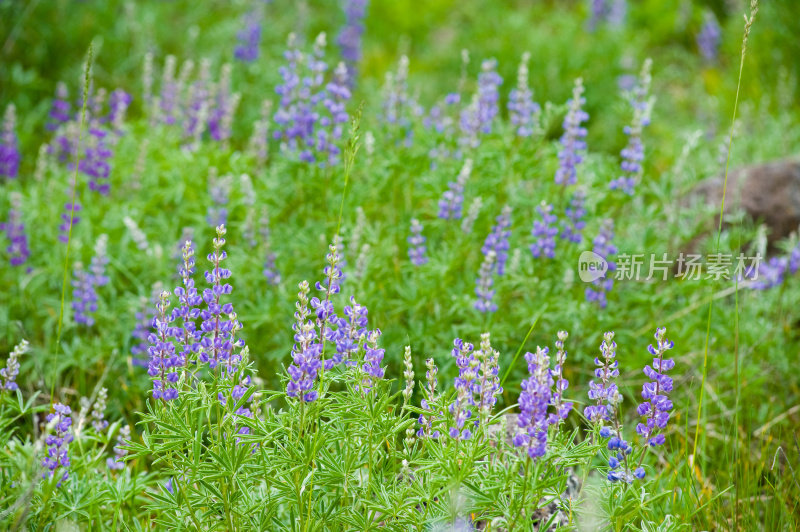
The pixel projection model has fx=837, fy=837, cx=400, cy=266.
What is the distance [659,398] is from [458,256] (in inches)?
66.6

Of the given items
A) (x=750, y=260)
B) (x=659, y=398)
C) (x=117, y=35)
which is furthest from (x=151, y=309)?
Answer: (x=117, y=35)

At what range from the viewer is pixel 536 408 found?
1921 mm

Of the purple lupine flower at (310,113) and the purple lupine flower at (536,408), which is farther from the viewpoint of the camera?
the purple lupine flower at (310,113)

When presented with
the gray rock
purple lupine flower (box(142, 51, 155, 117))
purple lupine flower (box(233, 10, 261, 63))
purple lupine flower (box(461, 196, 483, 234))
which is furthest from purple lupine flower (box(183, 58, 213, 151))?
the gray rock

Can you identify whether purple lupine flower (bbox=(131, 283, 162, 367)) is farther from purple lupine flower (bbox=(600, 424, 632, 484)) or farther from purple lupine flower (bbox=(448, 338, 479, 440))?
purple lupine flower (bbox=(600, 424, 632, 484))

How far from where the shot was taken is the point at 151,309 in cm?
367

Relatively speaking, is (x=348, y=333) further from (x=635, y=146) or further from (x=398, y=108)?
(x=398, y=108)

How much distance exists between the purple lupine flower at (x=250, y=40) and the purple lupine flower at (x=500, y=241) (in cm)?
379

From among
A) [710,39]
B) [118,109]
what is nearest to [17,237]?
[118,109]

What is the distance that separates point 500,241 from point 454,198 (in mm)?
348

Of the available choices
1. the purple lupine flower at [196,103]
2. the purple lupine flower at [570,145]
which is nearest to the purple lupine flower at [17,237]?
the purple lupine flower at [196,103]

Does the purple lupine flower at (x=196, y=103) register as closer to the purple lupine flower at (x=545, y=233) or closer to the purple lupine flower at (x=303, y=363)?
the purple lupine flower at (x=545, y=233)

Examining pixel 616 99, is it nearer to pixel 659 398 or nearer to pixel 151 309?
pixel 151 309

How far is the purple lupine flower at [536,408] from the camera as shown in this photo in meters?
1.90
